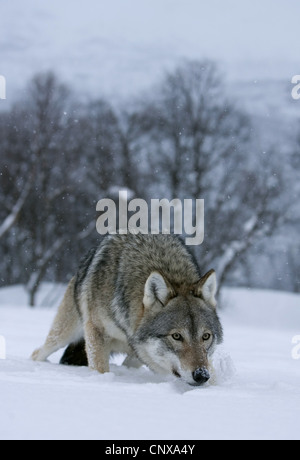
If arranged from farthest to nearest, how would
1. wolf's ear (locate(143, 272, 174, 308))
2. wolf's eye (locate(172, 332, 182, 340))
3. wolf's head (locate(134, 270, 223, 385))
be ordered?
wolf's ear (locate(143, 272, 174, 308)) < wolf's eye (locate(172, 332, 182, 340)) < wolf's head (locate(134, 270, 223, 385))

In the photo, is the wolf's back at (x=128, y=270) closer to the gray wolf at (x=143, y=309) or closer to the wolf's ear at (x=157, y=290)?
the gray wolf at (x=143, y=309)

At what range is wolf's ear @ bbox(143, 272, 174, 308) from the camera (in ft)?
14.0

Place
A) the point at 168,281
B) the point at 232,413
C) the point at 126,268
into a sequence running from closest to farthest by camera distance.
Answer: the point at 232,413 → the point at 168,281 → the point at 126,268

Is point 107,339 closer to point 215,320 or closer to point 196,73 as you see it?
point 215,320

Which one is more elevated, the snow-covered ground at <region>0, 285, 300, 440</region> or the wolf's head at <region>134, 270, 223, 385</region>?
the wolf's head at <region>134, 270, 223, 385</region>

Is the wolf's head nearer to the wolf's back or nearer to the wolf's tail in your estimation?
the wolf's back

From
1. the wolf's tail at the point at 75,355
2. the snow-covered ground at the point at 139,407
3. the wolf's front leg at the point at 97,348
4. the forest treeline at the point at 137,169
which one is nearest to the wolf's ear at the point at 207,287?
the snow-covered ground at the point at 139,407

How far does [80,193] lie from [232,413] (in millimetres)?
21021

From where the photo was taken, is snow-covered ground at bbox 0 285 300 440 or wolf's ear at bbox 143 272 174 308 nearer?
snow-covered ground at bbox 0 285 300 440

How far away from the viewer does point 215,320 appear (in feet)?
14.5

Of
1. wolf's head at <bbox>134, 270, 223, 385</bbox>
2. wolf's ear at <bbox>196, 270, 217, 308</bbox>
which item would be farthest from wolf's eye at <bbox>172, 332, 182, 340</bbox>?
wolf's ear at <bbox>196, 270, 217, 308</bbox>

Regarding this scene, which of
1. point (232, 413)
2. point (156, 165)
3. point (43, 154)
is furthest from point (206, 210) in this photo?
point (232, 413)

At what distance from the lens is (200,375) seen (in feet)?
12.4

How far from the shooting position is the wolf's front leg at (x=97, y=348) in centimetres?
491
